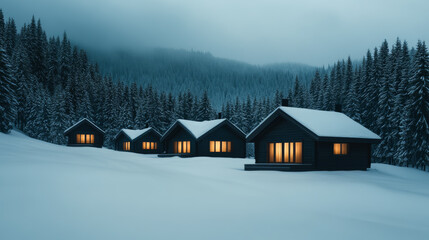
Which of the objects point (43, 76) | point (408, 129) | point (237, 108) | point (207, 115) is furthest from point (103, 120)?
point (408, 129)

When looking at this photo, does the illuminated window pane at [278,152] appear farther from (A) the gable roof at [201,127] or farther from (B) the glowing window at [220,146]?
(B) the glowing window at [220,146]

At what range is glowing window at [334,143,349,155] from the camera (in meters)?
26.0

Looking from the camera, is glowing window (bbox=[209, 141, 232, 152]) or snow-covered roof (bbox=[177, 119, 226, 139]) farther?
glowing window (bbox=[209, 141, 232, 152])

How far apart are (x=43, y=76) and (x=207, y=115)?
233ft

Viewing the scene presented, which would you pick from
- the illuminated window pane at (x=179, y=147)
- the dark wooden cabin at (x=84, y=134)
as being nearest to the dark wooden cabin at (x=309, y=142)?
the illuminated window pane at (x=179, y=147)

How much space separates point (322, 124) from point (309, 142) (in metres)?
2.41

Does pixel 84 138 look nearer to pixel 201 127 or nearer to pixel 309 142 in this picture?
pixel 201 127

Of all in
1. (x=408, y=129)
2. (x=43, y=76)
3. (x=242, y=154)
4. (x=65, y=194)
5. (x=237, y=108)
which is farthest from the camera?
(x=43, y=76)

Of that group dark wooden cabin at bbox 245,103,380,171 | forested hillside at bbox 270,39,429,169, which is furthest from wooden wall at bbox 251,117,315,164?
forested hillside at bbox 270,39,429,169

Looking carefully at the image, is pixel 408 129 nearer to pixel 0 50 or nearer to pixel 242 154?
pixel 242 154

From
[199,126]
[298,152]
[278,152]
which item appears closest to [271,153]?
[278,152]

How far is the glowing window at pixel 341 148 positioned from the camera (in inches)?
1024

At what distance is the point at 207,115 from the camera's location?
78.4 metres

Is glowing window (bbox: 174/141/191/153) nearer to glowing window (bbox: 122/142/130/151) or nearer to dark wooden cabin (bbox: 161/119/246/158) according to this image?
dark wooden cabin (bbox: 161/119/246/158)
